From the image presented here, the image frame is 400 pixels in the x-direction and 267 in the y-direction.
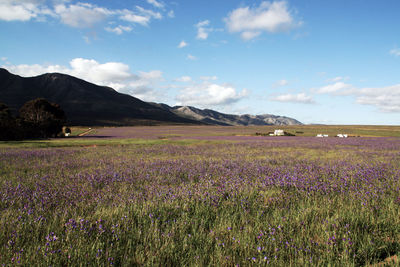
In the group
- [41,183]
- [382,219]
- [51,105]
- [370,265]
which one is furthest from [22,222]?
[51,105]

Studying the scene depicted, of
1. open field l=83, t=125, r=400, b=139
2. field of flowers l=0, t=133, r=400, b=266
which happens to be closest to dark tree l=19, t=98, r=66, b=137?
open field l=83, t=125, r=400, b=139

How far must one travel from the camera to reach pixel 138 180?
19.7ft

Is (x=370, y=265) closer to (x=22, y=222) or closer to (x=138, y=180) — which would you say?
(x=22, y=222)

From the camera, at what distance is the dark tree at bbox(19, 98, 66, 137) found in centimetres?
3849

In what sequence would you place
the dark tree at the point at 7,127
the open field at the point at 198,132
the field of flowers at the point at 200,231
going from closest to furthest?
the field of flowers at the point at 200,231 < the dark tree at the point at 7,127 < the open field at the point at 198,132

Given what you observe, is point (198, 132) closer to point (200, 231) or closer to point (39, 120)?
point (39, 120)

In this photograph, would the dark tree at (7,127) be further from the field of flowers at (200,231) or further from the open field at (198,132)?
the field of flowers at (200,231)

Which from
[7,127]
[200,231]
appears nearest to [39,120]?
[7,127]

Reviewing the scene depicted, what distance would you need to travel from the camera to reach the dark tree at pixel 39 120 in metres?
38.5

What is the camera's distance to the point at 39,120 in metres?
39.9

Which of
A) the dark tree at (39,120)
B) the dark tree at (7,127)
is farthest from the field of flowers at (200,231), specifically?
the dark tree at (39,120)

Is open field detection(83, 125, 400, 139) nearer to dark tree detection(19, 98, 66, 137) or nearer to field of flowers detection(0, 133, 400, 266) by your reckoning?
dark tree detection(19, 98, 66, 137)

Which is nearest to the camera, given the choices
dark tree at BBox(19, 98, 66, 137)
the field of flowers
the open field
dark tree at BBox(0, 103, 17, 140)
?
the field of flowers

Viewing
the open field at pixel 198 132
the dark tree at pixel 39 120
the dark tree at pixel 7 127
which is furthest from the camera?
the open field at pixel 198 132
